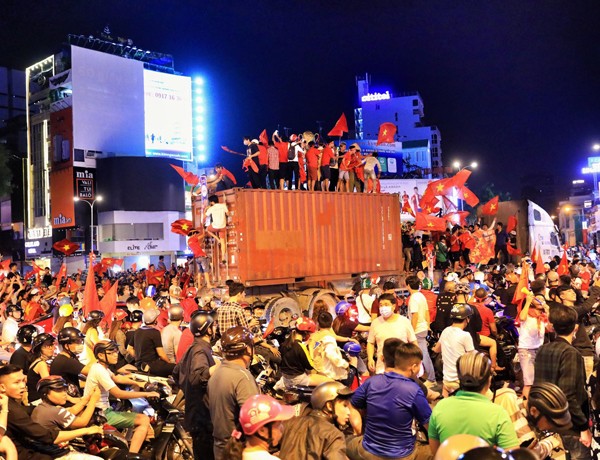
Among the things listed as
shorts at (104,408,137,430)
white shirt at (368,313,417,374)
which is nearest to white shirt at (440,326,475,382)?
white shirt at (368,313,417,374)

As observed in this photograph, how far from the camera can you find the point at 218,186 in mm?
15148

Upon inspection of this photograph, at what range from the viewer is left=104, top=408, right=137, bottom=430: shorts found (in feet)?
20.3

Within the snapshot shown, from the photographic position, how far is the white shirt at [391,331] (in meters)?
6.87

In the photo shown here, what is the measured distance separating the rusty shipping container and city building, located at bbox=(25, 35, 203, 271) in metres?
32.6

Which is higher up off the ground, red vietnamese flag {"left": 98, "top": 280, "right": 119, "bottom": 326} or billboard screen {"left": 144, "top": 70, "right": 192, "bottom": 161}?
billboard screen {"left": 144, "top": 70, "right": 192, "bottom": 161}

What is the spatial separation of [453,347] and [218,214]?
817cm

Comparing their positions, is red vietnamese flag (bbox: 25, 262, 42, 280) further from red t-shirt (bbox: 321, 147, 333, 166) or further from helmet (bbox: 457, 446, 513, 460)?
helmet (bbox: 457, 446, 513, 460)

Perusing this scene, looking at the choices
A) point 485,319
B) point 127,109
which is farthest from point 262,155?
point 127,109

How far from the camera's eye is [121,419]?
621cm

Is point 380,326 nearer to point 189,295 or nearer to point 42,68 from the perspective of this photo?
point 189,295

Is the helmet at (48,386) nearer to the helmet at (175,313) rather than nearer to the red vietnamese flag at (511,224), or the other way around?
the helmet at (175,313)

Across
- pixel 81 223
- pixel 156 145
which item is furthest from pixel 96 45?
pixel 81 223

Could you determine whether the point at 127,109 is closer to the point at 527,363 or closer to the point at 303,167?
the point at 303,167

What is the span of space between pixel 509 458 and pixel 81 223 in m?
47.1
